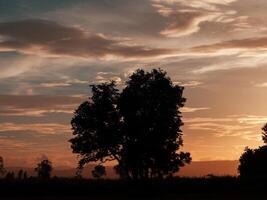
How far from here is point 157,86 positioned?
85375 millimetres

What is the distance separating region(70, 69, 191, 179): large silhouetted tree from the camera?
84250 millimetres

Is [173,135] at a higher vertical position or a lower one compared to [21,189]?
higher

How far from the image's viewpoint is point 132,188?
3113 inches

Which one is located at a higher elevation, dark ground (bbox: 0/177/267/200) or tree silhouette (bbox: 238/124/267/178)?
tree silhouette (bbox: 238/124/267/178)

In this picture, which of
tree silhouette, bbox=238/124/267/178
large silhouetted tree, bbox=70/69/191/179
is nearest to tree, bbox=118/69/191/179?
large silhouetted tree, bbox=70/69/191/179

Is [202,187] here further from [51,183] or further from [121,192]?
[51,183]

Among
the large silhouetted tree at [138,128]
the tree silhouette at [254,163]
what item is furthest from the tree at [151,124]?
the tree silhouette at [254,163]

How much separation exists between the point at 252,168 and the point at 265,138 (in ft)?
85.3

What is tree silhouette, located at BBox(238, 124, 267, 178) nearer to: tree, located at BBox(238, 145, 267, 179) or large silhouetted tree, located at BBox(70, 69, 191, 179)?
tree, located at BBox(238, 145, 267, 179)

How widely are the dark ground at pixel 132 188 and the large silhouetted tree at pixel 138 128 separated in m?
3.53

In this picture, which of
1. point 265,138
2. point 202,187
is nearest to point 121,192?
point 202,187

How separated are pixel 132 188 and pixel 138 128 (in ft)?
34.2

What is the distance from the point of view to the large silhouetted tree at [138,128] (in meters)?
84.2

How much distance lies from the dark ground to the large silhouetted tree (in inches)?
139
